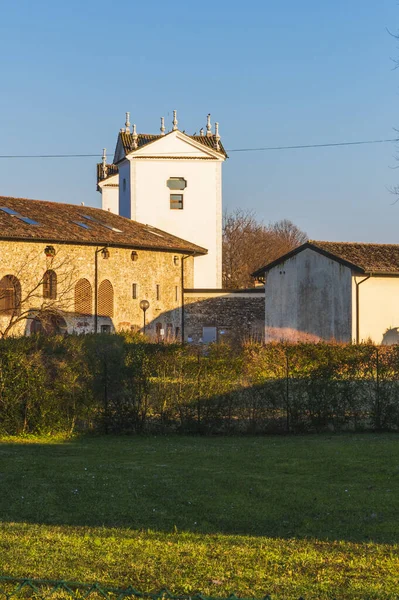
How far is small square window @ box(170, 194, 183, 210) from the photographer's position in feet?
191

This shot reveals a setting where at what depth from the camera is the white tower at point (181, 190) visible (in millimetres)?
57625

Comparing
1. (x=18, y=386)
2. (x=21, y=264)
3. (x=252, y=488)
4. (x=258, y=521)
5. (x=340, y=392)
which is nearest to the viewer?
(x=258, y=521)

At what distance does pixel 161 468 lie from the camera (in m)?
13.7

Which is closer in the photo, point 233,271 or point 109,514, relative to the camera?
point 109,514

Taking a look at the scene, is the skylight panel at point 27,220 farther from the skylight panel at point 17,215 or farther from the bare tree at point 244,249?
the bare tree at point 244,249

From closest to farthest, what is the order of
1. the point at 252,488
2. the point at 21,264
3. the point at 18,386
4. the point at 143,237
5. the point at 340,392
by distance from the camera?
1. the point at 252,488
2. the point at 18,386
3. the point at 340,392
4. the point at 21,264
5. the point at 143,237

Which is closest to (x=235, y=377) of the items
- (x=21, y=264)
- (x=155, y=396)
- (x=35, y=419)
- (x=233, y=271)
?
(x=155, y=396)

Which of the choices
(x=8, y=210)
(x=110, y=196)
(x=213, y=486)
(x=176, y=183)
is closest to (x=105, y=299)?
(x=8, y=210)

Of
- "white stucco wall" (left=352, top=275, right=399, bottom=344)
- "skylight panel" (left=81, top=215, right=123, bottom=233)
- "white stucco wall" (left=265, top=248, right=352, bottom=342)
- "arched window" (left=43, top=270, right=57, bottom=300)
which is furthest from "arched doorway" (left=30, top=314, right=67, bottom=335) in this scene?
"white stucco wall" (left=352, top=275, right=399, bottom=344)

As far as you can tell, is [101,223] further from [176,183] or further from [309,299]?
[309,299]

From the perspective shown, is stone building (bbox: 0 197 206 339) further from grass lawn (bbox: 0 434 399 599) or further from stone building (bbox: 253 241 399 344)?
grass lawn (bbox: 0 434 399 599)

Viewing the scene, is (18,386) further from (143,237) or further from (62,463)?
(143,237)

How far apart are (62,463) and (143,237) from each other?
3323 centimetres

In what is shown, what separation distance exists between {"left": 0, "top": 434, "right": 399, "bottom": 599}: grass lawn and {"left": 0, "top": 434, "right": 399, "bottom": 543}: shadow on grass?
0.02 meters
